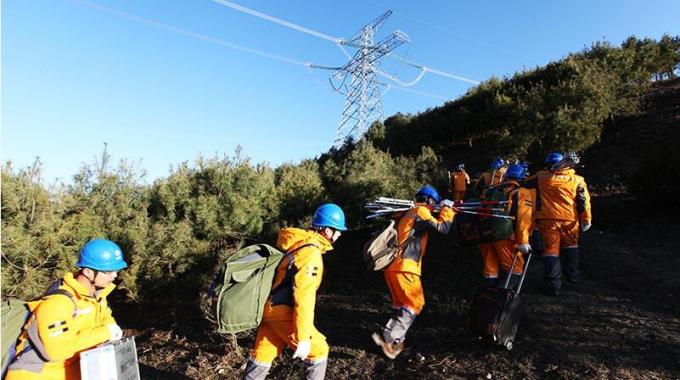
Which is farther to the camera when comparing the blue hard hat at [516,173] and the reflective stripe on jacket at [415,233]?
the blue hard hat at [516,173]

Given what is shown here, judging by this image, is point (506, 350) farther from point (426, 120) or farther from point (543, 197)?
point (426, 120)

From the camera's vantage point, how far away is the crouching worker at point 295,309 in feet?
11.0

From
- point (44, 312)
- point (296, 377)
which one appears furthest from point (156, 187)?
point (44, 312)

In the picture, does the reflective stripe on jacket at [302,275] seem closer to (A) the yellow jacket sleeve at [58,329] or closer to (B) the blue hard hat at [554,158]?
(A) the yellow jacket sleeve at [58,329]

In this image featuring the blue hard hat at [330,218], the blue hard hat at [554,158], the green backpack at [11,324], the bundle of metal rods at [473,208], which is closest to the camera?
the green backpack at [11,324]

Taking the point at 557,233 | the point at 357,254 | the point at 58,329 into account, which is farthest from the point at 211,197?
the point at 557,233

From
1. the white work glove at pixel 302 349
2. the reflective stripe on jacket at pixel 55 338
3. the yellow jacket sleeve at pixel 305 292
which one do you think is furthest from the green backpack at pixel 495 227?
the reflective stripe on jacket at pixel 55 338

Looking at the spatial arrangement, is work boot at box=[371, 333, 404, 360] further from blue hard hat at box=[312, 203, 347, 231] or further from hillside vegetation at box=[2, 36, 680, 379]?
blue hard hat at box=[312, 203, 347, 231]

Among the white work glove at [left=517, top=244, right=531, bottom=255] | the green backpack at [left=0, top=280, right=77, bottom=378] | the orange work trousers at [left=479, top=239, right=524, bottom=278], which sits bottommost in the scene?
the orange work trousers at [left=479, top=239, right=524, bottom=278]

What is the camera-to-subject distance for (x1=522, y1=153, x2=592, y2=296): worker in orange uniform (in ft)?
20.1

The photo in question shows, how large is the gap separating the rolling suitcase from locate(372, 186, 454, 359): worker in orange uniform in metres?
0.60

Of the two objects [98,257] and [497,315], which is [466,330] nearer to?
[497,315]

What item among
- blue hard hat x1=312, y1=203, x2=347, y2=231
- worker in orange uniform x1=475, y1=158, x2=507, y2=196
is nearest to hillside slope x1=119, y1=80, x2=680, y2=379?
worker in orange uniform x1=475, y1=158, x2=507, y2=196

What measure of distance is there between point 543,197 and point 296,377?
14.2 ft
